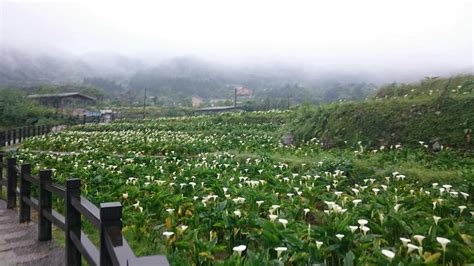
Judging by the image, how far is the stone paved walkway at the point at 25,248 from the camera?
17.1 ft

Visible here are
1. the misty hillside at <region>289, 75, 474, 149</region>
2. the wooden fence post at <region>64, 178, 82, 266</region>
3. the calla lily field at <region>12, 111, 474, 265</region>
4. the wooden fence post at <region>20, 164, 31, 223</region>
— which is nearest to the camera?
the calla lily field at <region>12, 111, 474, 265</region>

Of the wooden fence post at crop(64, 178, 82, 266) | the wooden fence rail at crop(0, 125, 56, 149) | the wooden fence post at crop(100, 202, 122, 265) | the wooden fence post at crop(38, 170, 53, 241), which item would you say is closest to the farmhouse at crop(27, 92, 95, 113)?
the wooden fence rail at crop(0, 125, 56, 149)

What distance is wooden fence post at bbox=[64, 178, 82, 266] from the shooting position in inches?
185

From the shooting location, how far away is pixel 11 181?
8.10 meters

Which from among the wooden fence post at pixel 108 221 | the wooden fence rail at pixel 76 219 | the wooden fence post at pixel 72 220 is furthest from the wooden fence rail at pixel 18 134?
the wooden fence post at pixel 108 221

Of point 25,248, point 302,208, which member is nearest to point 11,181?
point 25,248

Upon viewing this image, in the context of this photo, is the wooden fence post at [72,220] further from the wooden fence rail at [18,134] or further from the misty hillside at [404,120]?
the wooden fence rail at [18,134]

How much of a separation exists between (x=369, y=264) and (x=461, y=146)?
820cm

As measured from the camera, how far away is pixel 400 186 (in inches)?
285

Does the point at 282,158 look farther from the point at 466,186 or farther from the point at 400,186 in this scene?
the point at 466,186

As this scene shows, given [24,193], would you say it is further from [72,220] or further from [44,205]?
[72,220]

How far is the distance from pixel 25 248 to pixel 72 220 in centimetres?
161

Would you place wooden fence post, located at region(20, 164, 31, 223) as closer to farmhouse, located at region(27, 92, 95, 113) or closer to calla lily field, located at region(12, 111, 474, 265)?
calla lily field, located at region(12, 111, 474, 265)

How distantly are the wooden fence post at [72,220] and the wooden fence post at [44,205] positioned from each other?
145cm
